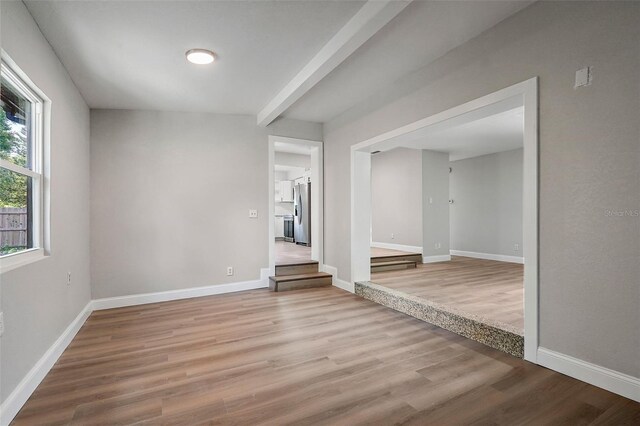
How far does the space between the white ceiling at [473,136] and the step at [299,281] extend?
230cm

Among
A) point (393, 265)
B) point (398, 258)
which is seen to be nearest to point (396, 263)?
point (393, 265)

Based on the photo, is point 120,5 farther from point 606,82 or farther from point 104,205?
point 606,82

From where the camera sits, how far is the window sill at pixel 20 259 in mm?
1820

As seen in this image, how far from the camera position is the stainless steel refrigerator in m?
7.93

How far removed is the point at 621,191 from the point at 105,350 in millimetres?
3983

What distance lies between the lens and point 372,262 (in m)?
5.65

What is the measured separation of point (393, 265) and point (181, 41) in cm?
463

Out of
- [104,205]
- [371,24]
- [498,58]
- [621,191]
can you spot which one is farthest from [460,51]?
[104,205]

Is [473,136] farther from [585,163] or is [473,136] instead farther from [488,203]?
[585,163]

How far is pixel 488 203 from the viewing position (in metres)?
→ 7.22

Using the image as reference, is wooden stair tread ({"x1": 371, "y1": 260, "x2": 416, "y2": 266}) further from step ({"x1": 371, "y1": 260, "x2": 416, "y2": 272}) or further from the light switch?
the light switch

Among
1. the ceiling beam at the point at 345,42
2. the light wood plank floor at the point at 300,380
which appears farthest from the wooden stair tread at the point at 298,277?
the ceiling beam at the point at 345,42

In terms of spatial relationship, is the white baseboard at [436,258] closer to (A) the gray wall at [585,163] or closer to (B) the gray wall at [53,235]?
(A) the gray wall at [585,163]

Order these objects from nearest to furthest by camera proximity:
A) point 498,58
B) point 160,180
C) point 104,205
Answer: point 498,58 < point 104,205 < point 160,180
